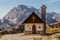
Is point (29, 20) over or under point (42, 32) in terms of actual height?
over

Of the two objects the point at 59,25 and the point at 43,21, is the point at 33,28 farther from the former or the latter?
the point at 59,25

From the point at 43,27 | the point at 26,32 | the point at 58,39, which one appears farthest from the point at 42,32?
the point at 58,39

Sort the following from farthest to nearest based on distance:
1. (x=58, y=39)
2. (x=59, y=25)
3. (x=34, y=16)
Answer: (x=59, y=25)
(x=34, y=16)
(x=58, y=39)

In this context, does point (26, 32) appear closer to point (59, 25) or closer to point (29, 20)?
point (29, 20)

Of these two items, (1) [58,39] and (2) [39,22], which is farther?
(2) [39,22]

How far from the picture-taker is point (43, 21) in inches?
2152

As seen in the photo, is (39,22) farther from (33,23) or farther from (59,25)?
(59,25)

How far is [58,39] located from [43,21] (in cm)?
3784

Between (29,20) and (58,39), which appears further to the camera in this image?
(29,20)

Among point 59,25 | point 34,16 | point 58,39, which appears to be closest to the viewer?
point 58,39

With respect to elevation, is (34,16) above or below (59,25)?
above

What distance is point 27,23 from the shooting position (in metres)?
55.2

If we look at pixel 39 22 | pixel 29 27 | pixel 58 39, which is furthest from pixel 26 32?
pixel 58 39

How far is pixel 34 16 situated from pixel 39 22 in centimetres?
270
